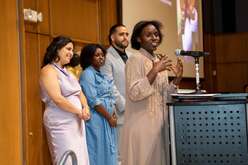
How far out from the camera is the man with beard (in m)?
4.05

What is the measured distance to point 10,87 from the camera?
332 cm

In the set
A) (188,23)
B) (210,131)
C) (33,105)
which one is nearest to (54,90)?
(33,105)

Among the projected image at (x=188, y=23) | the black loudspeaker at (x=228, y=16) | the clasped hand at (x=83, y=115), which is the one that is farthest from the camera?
the black loudspeaker at (x=228, y=16)

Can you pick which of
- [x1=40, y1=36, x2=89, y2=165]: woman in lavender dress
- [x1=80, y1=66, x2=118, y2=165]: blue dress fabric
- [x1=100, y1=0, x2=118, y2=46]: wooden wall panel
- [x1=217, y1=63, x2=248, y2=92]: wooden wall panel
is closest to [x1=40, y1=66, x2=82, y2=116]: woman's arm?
[x1=40, y1=36, x2=89, y2=165]: woman in lavender dress

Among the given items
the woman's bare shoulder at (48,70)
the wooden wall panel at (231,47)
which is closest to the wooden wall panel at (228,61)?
the wooden wall panel at (231,47)

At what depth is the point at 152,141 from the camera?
2.53 m

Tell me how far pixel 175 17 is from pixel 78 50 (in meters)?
2.65

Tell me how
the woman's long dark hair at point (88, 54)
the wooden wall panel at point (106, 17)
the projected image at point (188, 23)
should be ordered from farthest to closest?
1. the projected image at point (188, 23)
2. the wooden wall panel at point (106, 17)
3. the woman's long dark hair at point (88, 54)

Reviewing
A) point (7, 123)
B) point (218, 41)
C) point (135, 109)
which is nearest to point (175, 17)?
point (218, 41)

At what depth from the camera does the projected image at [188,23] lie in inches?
270

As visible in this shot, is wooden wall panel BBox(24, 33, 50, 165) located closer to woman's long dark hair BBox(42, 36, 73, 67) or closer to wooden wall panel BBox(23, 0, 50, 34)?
wooden wall panel BBox(23, 0, 50, 34)

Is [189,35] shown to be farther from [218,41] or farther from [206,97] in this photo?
[206,97]

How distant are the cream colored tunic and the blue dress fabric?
1146 millimetres

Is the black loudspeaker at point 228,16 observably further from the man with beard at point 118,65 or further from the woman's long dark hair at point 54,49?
the woman's long dark hair at point 54,49
